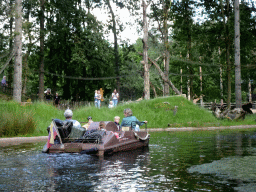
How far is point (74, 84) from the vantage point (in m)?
45.9

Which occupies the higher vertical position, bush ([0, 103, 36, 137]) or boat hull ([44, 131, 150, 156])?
bush ([0, 103, 36, 137])

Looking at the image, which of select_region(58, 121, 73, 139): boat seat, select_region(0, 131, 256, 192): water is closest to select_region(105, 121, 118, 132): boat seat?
select_region(0, 131, 256, 192): water

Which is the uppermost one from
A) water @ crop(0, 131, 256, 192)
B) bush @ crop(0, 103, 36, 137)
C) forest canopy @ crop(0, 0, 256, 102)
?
forest canopy @ crop(0, 0, 256, 102)

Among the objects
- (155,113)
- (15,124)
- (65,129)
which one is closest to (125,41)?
(155,113)

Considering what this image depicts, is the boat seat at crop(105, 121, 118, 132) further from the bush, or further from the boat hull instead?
the bush

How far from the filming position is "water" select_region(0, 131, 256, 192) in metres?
7.18

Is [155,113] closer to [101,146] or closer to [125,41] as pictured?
[101,146]

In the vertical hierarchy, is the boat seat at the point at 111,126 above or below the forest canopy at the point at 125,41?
below

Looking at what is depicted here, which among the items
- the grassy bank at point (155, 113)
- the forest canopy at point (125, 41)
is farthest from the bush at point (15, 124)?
the forest canopy at point (125, 41)

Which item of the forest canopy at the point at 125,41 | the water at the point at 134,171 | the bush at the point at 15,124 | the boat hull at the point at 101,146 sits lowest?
the water at the point at 134,171

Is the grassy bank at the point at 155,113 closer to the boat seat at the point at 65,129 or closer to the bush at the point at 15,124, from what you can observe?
the bush at the point at 15,124

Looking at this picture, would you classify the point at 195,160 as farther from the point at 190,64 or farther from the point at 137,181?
the point at 190,64

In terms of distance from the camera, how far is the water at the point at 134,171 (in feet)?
23.6

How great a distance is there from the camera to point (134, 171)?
9.04m
